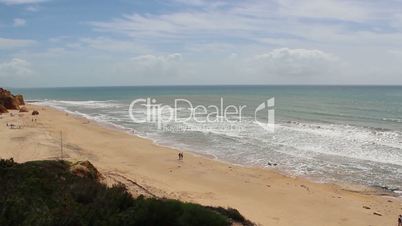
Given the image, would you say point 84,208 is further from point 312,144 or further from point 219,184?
point 312,144

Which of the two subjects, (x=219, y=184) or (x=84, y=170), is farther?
(x=219, y=184)

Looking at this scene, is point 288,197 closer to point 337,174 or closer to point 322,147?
point 337,174

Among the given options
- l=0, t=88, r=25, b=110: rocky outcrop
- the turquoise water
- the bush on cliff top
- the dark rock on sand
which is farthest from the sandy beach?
l=0, t=88, r=25, b=110: rocky outcrop

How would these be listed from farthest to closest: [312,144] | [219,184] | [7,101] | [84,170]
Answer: [7,101] → [312,144] → [219,184] → [84,170]

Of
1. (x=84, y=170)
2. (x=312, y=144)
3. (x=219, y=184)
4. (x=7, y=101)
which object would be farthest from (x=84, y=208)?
(x=7, y=101)

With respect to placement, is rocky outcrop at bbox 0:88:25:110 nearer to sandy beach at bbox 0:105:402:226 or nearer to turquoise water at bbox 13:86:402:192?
turquoise water at bbox 13:86:402:192

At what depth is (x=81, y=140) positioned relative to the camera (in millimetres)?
34438

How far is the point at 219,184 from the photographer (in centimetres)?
2109

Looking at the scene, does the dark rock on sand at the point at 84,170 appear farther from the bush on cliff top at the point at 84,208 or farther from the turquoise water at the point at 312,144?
the turquoise water at the point at 312,144

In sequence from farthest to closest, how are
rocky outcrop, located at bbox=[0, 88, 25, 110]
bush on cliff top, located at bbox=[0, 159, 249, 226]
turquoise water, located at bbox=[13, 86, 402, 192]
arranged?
rocky outcrop, located at bbox=[0, 88, 25, 110] → turquoise water, located at bbox=[13, 86, 402, 192] → bush on cliff top, located at bbox=[0, 159, 249, 226]

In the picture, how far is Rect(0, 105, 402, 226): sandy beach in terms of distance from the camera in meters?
16.4

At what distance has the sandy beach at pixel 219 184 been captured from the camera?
1639cm

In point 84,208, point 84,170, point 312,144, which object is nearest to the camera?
point 84,208

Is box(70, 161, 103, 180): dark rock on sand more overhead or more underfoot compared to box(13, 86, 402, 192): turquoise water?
more overhead
